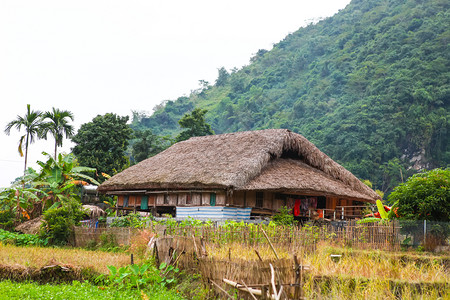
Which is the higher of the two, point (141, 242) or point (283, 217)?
point (283, 217)

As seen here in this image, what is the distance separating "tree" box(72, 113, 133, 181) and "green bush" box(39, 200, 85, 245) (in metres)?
12.7

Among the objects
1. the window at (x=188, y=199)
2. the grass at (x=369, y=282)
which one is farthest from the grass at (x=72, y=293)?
the window at (x=188, y=199)

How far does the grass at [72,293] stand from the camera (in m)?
8.16

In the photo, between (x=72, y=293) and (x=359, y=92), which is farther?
(x=359, y=92)

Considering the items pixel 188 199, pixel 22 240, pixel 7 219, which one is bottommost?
pixel 22 240

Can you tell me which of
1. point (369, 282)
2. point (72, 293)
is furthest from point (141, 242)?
point (369, 282)

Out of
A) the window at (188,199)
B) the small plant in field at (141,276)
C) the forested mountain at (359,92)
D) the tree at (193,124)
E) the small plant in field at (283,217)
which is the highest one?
the forested mountain at (359,92)

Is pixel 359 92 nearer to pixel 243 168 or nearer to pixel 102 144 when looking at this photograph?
pixel 102 144

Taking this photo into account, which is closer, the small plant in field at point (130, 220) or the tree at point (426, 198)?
the tree at point (426, 198)

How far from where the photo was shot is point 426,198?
13.9 metres

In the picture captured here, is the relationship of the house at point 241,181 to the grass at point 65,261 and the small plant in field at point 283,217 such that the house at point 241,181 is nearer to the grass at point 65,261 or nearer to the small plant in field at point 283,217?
the small plant in field at point 283,217

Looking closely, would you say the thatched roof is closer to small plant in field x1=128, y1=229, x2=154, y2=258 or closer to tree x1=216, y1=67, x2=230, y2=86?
small plant in field x1=128, y1=229, x2=154, y2=258

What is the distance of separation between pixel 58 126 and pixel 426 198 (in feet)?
68.5

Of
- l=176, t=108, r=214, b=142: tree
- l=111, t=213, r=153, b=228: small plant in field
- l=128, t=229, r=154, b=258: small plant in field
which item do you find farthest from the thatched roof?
l=176, t=108, r=214, b=142: tree
